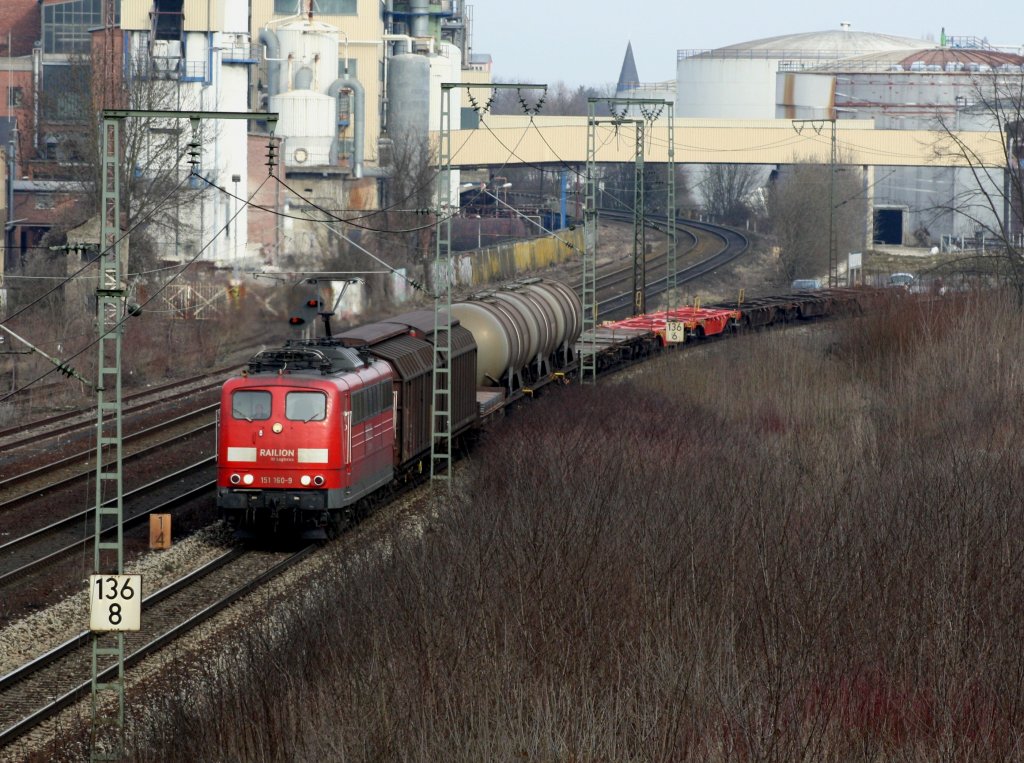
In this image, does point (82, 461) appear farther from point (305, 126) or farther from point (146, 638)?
point (305, 126)

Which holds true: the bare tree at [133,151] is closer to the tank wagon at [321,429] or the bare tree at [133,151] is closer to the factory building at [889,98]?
the tank wagon at [321,429]

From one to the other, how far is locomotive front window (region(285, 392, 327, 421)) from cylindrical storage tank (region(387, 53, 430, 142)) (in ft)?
213

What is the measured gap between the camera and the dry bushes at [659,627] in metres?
12.2

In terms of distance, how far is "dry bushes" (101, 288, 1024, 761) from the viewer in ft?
40.2

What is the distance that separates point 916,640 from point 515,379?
24.1 m

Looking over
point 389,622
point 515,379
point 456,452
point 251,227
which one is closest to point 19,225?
point 251,227

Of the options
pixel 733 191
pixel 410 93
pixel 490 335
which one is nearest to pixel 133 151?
pixel 490 335

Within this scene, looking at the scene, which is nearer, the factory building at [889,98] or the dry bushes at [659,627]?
the dry bushes at [659,627]

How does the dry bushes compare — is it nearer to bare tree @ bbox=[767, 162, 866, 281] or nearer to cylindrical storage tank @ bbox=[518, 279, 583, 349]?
cylindrical storage tank @ bbox=[518, 279, 583, 349]

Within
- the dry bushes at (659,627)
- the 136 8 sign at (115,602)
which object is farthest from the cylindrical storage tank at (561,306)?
the 136 8 sign at (115,602)

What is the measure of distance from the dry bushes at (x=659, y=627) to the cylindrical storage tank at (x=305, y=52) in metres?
58.8

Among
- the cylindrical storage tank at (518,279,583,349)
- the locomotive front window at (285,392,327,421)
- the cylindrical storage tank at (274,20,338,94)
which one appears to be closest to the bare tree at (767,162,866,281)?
the cylindrical storage tank at (274,20,338,94)

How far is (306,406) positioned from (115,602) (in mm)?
7613

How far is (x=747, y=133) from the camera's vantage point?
90.7 m
